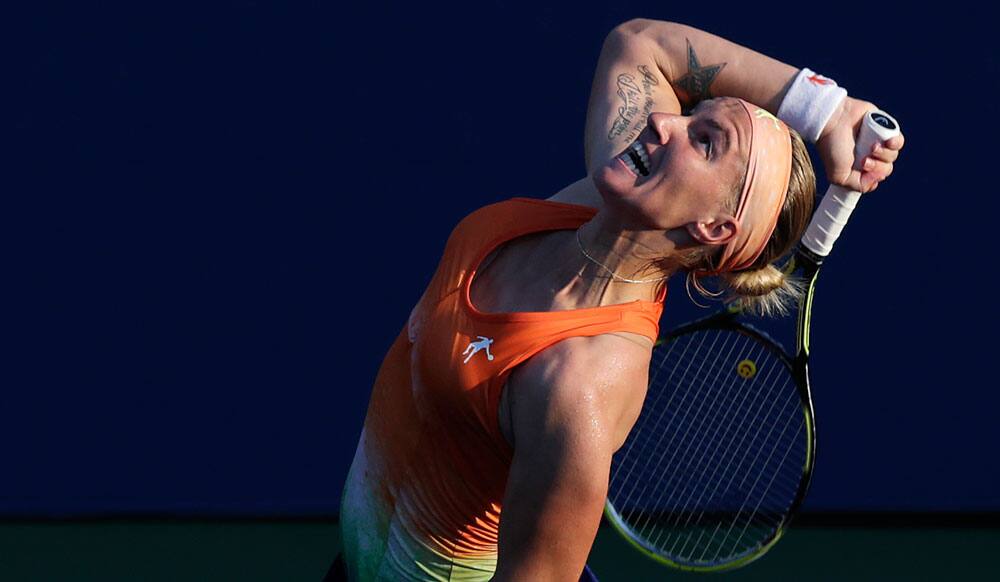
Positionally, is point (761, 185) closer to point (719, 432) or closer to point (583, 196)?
point (583, 196)

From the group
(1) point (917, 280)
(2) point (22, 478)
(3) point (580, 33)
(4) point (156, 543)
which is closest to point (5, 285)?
(2) point (22, 478)

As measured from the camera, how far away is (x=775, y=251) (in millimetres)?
2412

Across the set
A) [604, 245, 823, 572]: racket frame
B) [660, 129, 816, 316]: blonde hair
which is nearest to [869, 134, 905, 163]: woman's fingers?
[660, 129, 816, 316]: blonde hair

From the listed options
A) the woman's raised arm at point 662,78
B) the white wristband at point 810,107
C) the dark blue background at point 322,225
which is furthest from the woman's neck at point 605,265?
the dark blue background at point 322,225

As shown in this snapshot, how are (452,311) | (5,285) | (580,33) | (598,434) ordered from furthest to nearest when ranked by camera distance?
(5,285) < (580,33) < (452,311) < (598,434)

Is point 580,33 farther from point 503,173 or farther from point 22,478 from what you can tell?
point 22,478

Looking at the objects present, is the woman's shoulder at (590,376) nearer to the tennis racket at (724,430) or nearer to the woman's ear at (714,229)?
the woman's ear at (714,229)

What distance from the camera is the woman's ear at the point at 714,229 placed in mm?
2256

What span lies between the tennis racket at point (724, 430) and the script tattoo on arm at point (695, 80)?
0.75 meters

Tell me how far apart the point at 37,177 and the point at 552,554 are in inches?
121

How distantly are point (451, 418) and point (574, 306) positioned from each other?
0.25 metres

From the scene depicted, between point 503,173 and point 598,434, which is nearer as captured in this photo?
point 598,434

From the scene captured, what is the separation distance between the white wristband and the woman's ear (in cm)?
30

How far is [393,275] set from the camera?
471cm
